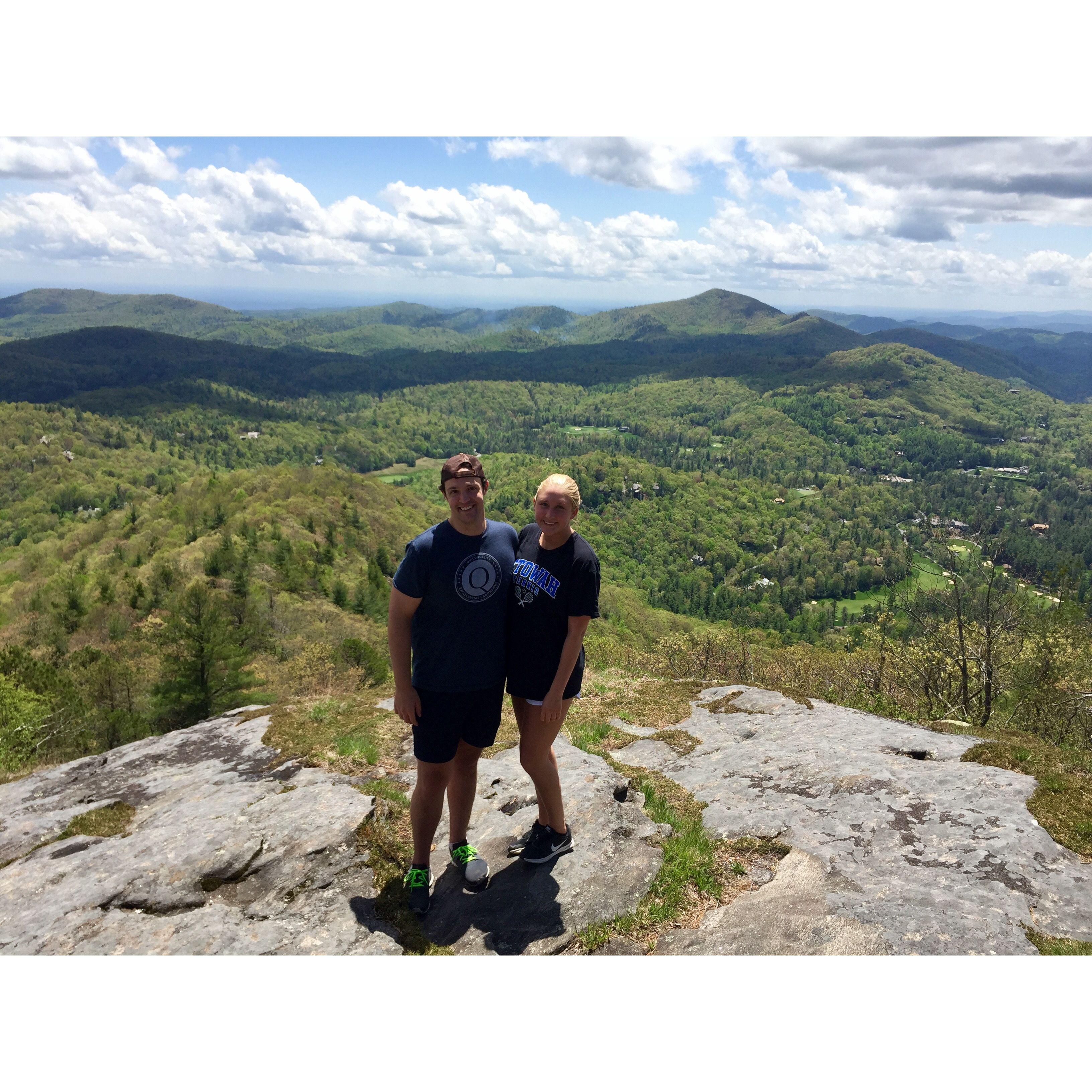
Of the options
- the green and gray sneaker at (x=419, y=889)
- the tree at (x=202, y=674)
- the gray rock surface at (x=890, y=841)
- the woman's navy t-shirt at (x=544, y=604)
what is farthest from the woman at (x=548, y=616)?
the tree at (x=202, y=674)

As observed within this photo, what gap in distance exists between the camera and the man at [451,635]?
5.01 metres

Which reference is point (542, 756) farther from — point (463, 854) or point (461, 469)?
point (461, 469)

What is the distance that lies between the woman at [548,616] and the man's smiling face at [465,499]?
500 mm

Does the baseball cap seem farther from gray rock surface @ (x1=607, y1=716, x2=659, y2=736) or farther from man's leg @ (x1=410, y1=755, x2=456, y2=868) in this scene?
gray rock surface @ (x1=607, y1=716, x2=659, y2=736)

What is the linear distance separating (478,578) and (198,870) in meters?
4.23

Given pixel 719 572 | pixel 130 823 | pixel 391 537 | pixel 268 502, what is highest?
pixel 130 823

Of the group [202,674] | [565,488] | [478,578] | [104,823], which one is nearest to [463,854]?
[478,578]

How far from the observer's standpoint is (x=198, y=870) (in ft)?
19.3

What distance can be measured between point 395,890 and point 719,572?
166539mm

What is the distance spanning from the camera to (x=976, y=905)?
4789 mm

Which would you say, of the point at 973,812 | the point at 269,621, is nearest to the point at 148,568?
the point at 269,621

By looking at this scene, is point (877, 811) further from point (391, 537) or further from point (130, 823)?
point (391, 537)

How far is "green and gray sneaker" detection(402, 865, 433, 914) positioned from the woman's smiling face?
342 cm

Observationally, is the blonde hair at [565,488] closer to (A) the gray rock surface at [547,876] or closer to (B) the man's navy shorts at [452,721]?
(B) the man's navy shorts at [452,721]
